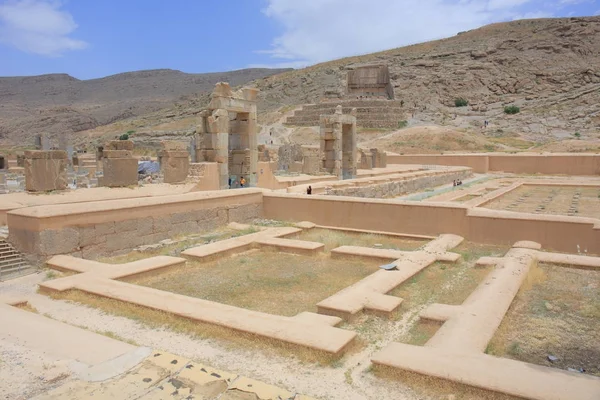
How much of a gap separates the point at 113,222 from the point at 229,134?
8046 millimetres

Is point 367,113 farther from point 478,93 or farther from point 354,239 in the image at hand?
point 354,239

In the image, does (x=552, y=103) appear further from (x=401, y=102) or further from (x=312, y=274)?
(x=312, y=274)

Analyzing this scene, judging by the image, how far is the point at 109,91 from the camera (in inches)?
4523

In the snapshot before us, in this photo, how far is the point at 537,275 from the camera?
5.75 metres

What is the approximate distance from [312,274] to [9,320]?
3.39 metres

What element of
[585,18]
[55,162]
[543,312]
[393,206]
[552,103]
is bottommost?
[543,312]

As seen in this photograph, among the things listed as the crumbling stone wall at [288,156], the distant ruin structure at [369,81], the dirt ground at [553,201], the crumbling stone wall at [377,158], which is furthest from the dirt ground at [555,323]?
the distant ruin structure at [369,81]

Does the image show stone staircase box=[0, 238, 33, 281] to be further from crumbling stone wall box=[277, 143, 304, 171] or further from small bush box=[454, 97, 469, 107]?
small bush box=[454, 97, 469, 107]


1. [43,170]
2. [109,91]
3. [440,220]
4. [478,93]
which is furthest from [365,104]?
[109,91]

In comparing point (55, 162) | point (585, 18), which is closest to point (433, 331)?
point (55, 162)

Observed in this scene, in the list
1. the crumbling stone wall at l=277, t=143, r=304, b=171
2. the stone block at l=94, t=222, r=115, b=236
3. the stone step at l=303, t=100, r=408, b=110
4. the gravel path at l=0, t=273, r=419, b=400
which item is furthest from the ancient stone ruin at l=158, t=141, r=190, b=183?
the stone step at l=303, t=100, r=408, b=110

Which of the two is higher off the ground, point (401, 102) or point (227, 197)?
point (401, 102)

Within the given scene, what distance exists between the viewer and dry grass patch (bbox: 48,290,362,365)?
11.4 ft

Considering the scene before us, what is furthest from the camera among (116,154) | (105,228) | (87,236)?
(116,154)
